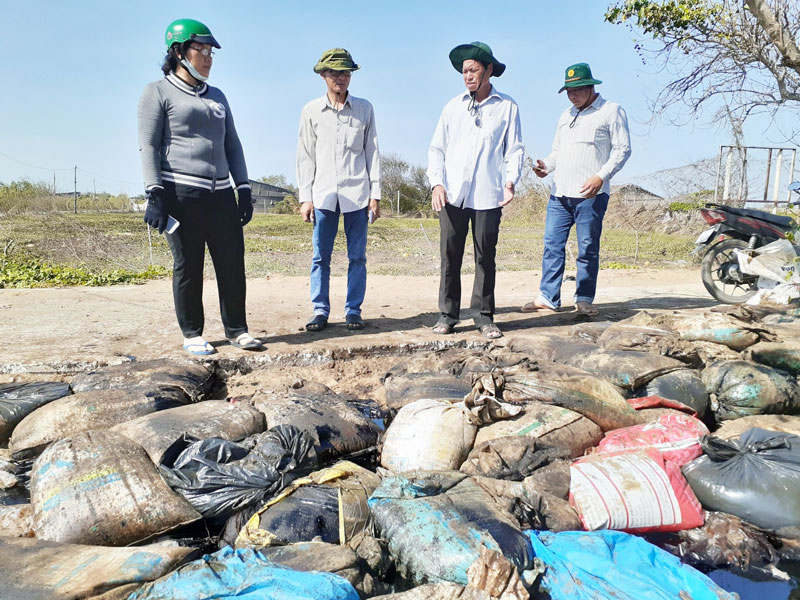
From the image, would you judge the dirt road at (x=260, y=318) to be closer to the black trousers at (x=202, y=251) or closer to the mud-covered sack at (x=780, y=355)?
the black trousers at (x=202, y=251)

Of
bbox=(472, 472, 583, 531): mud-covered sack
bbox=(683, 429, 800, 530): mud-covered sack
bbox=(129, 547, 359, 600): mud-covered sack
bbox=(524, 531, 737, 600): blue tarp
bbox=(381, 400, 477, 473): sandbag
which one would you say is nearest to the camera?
bbox=(129, 547, 359, 600): mud-covered sack

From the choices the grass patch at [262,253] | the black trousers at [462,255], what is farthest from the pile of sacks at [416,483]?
the grass patch at [262,253]

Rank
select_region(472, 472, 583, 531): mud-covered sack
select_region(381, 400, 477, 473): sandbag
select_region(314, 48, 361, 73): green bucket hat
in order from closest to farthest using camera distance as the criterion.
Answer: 1. select_region(472, 472, 583, 531): mud-covered sack
2. select_region(381, 400, 477, 473): sandbag
3. select_region(314, 48, 361, 73): green bucket hat

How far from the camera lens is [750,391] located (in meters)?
Result: 3.15

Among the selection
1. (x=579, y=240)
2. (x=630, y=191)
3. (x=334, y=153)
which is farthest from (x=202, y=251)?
(x=630, y=191)

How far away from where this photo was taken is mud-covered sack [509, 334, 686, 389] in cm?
325

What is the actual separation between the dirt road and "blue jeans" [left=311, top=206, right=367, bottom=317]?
0.28 meters

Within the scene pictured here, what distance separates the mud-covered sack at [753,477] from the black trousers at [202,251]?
277 centimetres

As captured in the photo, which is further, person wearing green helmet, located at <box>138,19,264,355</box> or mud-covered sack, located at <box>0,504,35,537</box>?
person wearing green helmet, located at <box>138,19,264,355</box>

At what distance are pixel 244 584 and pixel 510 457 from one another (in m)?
1.25

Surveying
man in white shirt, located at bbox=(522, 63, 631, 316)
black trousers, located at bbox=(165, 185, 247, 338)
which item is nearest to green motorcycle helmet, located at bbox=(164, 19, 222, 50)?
black trousers, located at bbox=(165, 185, 247, 338)

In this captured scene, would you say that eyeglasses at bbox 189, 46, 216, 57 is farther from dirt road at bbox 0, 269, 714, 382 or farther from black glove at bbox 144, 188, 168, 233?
dirt road at bbox 0, 269, 714, 382

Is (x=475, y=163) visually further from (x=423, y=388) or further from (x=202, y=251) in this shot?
(x=202, y=251)

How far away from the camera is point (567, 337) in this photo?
4.05 metres
